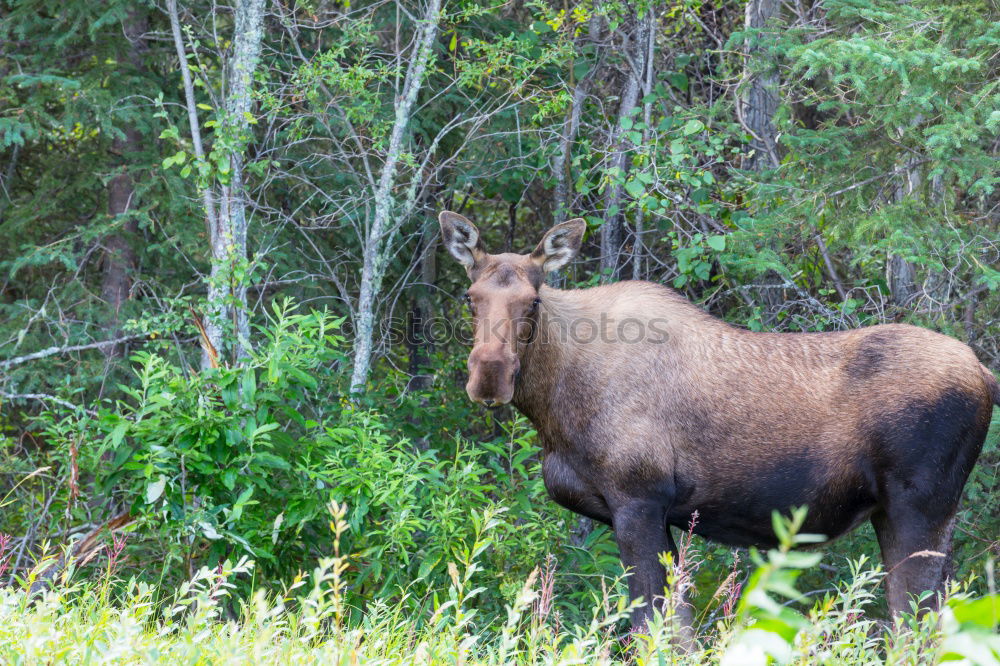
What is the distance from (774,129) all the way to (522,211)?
3413 millimetres

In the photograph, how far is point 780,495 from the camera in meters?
6.11

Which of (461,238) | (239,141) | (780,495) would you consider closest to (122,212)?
(239,141)

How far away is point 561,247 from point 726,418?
5.13 ft

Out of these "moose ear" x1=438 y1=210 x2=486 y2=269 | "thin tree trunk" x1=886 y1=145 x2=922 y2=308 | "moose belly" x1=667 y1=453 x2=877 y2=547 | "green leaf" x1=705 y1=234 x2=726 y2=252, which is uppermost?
"moose ear" x1=438 y1=210 x2=486 y2=269

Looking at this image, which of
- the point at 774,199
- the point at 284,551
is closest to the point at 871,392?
the point at 774,199

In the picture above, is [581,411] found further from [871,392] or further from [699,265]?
[699,265]

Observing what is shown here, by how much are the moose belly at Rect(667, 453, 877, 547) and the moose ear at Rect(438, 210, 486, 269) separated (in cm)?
199

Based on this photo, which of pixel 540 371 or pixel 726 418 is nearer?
pixel 726 418

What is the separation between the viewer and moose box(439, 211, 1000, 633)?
588cm

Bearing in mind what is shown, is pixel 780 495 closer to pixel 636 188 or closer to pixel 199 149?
pixel 636 188

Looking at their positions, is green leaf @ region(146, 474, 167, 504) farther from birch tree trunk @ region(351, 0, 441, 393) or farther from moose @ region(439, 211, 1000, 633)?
birch tree trunk @ region(351, 0, 441, 393)

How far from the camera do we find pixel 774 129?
364 inches

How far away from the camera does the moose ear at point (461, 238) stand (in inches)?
262

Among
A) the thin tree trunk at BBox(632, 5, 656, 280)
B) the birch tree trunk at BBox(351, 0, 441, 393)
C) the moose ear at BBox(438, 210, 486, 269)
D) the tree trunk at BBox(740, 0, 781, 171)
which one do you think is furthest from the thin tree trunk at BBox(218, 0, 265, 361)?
the tree trunk at BBox(740, 0, 781, 171)
